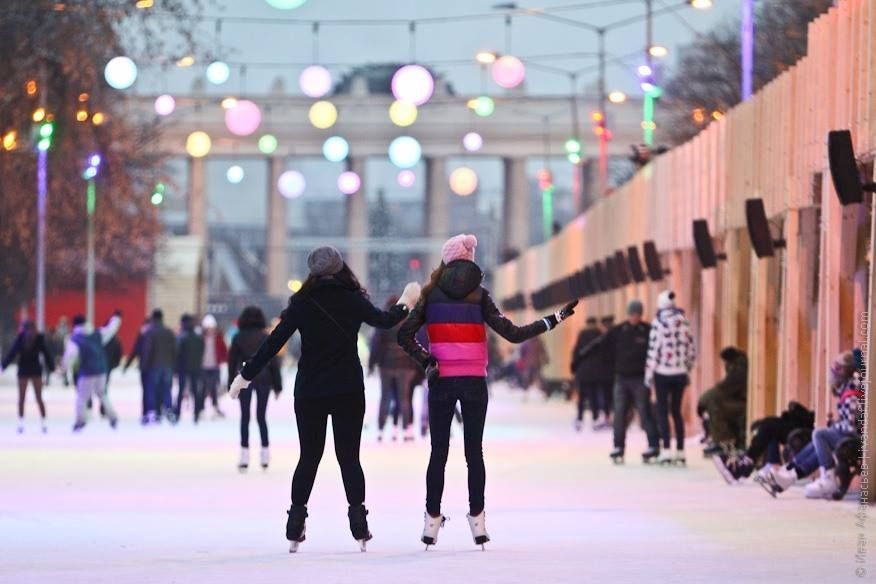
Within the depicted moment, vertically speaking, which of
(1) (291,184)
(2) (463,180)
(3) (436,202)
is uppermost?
(3) (436,202)

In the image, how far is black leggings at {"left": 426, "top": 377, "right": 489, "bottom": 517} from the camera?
16703mm

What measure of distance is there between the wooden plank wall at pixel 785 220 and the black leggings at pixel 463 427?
6382mm

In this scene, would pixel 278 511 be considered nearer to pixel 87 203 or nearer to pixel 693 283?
pixel 693 283

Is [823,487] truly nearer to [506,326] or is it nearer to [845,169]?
[845,169]

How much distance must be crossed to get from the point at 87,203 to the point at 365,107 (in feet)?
216

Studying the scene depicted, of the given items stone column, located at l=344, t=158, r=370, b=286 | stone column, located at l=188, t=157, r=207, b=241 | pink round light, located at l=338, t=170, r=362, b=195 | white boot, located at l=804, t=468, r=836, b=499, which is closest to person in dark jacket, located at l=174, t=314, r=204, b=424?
pink round light, located at l=338, t=170, r=362, b=195

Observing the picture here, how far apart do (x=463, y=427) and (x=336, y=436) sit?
82cm

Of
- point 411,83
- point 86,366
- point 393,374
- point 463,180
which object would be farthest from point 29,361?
point 463,180

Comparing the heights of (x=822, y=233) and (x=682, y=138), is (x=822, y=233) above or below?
below

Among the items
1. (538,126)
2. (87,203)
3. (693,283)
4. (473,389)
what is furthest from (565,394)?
(538,126)

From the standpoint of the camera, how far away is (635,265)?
1672 inches

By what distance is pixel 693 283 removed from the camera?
38.5 metres

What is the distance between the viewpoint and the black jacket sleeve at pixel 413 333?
16.7 m

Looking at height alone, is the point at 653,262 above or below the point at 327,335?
above
